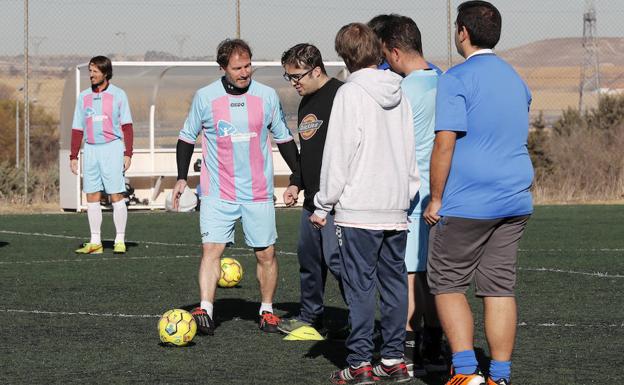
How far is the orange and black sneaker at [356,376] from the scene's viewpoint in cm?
654

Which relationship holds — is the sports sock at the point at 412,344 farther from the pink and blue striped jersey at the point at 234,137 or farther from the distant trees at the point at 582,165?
the distant trees at the point at 582,165

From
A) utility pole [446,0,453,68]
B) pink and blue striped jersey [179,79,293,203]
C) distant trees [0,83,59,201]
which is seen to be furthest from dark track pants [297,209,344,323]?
utility pole [446,0,453,68]

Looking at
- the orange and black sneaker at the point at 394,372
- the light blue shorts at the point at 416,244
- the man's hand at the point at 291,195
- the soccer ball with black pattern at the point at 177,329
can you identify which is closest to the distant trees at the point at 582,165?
the man's hand at the point at 291,195

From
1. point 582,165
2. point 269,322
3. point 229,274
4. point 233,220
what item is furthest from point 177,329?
point 582,165

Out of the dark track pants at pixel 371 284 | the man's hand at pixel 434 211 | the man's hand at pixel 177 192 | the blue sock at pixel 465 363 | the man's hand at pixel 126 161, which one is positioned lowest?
the blue sock at pixel 465 363

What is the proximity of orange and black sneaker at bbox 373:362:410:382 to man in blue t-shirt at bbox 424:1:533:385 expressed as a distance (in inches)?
23.8

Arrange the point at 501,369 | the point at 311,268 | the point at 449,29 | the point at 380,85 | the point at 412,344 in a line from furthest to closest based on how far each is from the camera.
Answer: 1. the point at 449,29
2. the point at 311,268
3. the point at 412,344
4. the point at 380,85
5. the point at 501,369

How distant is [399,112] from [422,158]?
0.58 metres

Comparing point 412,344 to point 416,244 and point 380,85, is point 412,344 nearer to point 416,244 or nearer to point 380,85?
point 416,244

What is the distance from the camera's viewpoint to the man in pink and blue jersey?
8.38 metres

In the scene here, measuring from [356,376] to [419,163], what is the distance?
1296 millimetres

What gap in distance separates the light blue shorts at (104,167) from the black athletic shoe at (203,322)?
590 cm

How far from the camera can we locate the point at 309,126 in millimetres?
7855

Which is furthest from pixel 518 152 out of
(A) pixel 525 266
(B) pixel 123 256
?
(B) pixel 123 256
